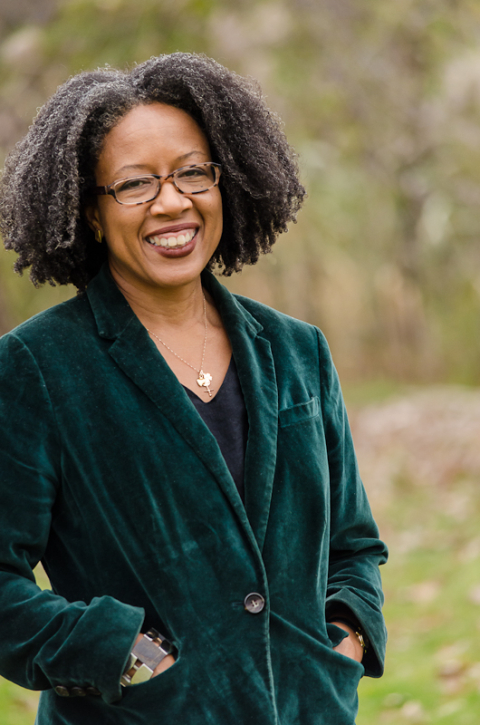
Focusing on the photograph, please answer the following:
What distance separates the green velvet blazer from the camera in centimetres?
145

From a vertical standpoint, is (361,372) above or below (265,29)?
below

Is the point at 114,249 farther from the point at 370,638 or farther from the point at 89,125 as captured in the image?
the point at 370,638

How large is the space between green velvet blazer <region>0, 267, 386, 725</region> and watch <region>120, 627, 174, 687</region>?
0.02 m

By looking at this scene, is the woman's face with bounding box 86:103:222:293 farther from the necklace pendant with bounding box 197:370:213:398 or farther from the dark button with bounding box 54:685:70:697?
the dark button with bounding box 54:685:70:697

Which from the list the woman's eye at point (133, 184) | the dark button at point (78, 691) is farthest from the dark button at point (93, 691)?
the woman's eye at point (133, 184)

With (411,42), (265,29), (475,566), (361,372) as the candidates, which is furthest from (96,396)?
(361,372)

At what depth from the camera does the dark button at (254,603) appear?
5.03 feet

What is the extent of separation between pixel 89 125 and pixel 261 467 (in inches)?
29.0

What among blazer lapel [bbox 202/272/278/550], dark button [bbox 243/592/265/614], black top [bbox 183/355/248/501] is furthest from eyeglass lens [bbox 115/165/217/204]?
dark button [bbox 243/592/265/614]

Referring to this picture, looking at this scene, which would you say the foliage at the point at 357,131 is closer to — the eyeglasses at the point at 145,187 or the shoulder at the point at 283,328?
the shoulder at the point at 283,328

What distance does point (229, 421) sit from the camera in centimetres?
166

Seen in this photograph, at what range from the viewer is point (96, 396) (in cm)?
154

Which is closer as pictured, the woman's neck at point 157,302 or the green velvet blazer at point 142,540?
the green velvet blazer at point 142,540

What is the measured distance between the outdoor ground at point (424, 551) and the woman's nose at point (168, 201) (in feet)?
7.71
